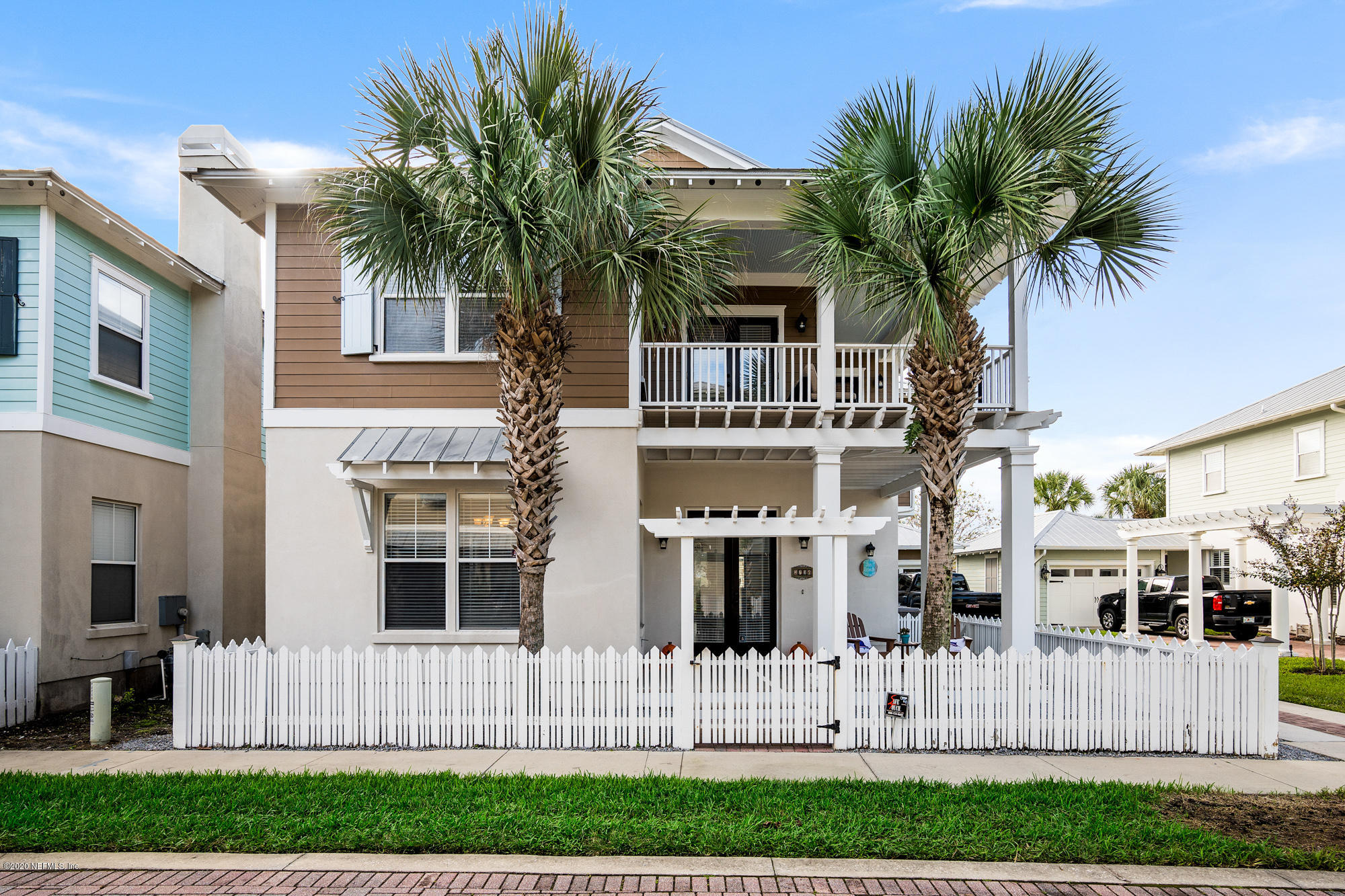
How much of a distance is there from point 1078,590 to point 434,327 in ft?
83.3

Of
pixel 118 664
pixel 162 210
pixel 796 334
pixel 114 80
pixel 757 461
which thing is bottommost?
pixel 118 664

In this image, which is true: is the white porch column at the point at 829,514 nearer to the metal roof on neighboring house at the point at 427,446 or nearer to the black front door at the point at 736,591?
the black front door at the point at 736,591

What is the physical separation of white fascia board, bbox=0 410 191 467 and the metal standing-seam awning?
330cm

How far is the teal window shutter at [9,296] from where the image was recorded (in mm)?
10031

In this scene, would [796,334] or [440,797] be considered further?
[796,334]

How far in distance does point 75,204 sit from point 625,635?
8569 mm

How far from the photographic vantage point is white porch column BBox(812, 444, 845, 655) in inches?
417

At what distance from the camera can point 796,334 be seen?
1438cm

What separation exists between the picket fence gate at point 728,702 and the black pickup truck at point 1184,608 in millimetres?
11925

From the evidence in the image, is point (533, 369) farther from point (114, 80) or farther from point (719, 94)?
point (114, 80)

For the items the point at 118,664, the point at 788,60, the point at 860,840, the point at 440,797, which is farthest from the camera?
the point at 788,60

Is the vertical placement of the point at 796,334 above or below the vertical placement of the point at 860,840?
above

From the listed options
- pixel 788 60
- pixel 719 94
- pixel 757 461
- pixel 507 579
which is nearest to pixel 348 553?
pixel 507 579

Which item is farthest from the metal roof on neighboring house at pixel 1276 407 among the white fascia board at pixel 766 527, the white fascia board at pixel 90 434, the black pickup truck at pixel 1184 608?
the white fascia board at pixel 90 434
